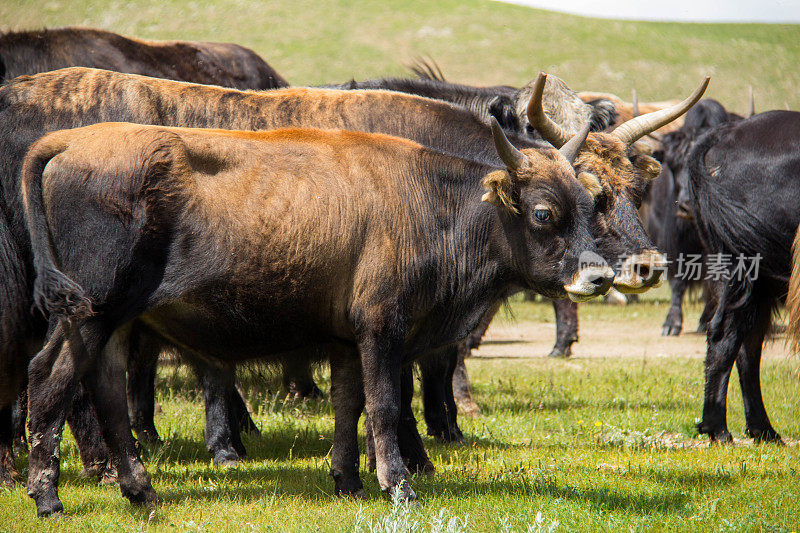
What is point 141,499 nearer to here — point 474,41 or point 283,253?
point 283,253

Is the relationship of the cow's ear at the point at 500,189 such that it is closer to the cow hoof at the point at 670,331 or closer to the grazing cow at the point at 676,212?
the grazing cow at the point at 676,212

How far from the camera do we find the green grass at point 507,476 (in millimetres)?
4477

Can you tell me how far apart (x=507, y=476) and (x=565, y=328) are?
7031 millimetres

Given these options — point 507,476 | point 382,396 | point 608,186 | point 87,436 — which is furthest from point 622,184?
point 87,436

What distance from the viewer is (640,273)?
17.8ft

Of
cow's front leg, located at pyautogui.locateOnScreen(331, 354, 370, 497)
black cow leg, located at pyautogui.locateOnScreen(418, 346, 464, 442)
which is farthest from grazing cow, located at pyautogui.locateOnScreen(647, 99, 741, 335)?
cow's front leg, located at pyautogui.locateOnScreen(331, 354, 370, 497)

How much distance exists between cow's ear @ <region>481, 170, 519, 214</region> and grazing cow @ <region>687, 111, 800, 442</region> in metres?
3.05

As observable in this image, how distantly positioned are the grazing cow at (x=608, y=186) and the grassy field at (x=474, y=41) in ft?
128

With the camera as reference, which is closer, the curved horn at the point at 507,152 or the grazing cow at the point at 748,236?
the curved horn at the point at 507,152

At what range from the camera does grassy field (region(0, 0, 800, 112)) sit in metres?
49.3

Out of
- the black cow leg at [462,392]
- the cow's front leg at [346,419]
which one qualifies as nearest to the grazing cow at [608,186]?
the cow's front leg at [346,419]

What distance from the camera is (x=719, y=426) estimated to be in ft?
23.1

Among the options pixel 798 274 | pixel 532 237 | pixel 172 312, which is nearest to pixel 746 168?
pixel 798 274

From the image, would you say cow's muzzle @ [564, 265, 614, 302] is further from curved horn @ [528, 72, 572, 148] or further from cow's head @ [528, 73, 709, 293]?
curved horn @ [528, 72, 572, 148]
